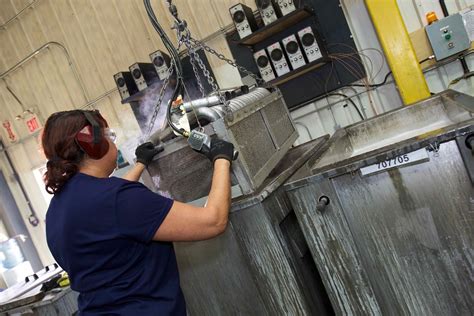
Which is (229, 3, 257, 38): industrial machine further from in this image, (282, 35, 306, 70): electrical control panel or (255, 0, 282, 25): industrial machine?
(282, 35, 306, 70): electrical control panel

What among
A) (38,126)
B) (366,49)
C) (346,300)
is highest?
(38,126)

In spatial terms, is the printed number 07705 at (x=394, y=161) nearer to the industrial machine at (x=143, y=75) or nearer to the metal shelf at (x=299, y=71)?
the metal shelf at (x=299, y=71)

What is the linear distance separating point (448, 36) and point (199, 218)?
76.4 inches

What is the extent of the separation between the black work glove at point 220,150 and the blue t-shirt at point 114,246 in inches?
8.3

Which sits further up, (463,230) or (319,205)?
(319,205)

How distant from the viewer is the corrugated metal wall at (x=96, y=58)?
240cm

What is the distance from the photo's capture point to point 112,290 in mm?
1068

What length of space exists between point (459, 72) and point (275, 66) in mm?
1154

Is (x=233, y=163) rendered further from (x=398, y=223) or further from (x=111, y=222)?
Answer: (x=398, y=223)

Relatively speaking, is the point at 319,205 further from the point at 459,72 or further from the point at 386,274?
→ the point at 459,72

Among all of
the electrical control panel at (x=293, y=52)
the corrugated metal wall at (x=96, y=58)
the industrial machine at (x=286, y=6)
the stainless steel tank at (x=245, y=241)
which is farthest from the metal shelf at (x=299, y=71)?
the stainless steel tank at (x=245, y=241)

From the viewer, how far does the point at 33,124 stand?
4004 mm

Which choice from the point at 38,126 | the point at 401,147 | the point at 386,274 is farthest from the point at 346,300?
the point at 38,126

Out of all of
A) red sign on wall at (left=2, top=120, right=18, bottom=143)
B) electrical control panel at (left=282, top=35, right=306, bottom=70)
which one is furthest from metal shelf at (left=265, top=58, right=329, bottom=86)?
red sign on wall at (left=2, top=120, right=18, bottom=143)
